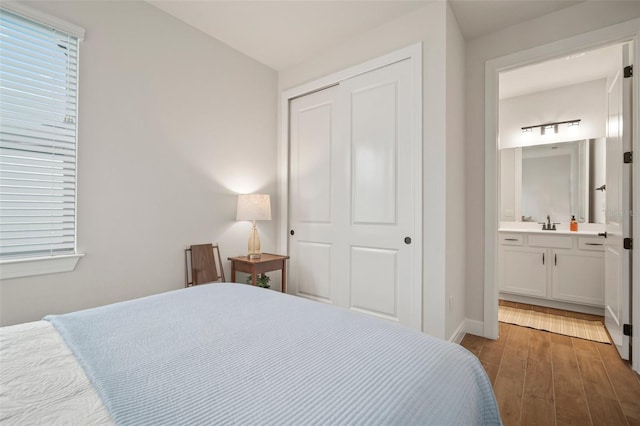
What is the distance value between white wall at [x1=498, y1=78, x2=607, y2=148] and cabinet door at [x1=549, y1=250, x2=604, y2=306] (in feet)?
4.84

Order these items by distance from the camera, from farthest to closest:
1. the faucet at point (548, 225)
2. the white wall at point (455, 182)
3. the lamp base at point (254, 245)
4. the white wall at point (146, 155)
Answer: the faucet at point (548, 225)
the lamp base at point (254, 245)
the white wall at point (455, 182)
the white wall at point (146, 155)

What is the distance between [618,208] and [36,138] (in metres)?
4.16

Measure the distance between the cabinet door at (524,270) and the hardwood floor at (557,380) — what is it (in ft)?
3.10

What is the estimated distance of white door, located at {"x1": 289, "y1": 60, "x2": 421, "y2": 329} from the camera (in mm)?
2455

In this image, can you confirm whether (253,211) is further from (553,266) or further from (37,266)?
(553,266)

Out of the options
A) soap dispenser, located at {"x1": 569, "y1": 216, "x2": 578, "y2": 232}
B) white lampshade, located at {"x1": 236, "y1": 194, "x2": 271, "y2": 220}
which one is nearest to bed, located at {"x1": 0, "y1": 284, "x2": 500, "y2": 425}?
white lampshade, located at {"x1": 236, "y1": 194, "x2": 271, "y2": 220}

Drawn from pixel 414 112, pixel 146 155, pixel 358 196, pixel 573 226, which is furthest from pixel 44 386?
pixel 573 226

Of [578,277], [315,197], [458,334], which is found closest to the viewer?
[458,334]

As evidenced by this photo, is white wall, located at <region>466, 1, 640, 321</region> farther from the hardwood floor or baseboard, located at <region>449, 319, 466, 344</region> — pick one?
the hardwood floor

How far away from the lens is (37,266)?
5.89ft

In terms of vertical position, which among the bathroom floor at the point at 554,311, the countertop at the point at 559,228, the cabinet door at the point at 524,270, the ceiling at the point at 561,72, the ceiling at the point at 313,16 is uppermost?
the ceiling at the point at 313,16

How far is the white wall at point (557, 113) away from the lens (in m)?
3.53

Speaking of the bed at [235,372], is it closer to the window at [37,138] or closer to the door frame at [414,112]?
the window at [37,138]

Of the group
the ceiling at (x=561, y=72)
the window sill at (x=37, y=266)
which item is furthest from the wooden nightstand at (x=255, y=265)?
the ceiling at (x=561, y=72)
